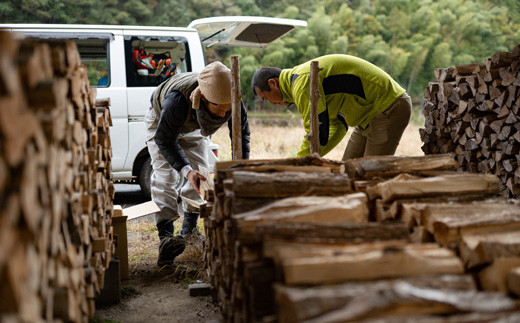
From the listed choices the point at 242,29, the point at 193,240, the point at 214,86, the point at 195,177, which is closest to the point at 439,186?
the point at 214,86

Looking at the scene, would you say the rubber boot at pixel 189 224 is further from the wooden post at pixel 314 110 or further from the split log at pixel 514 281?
the split log at pixel 514 281

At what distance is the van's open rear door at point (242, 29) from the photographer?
20.0ft

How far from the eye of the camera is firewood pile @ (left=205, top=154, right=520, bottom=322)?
149 cm

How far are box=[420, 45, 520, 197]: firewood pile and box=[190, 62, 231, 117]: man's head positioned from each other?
82.9 inches

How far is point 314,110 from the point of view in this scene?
136 inches

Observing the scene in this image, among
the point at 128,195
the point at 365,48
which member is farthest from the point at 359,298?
the point at 365,48

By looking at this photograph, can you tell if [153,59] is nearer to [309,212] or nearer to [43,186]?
[309,212]

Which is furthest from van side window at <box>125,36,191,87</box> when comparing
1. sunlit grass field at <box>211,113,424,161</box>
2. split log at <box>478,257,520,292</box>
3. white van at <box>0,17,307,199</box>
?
split log at <box>478,257,520,292</box>

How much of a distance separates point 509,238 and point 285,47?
16413 mm

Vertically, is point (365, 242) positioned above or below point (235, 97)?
below

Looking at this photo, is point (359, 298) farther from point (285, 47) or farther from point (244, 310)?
point (285, 47)

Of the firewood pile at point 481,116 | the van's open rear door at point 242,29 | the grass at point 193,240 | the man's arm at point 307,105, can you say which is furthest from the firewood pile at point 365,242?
the van's open rear door at point 242,29

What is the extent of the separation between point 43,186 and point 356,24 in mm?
20561

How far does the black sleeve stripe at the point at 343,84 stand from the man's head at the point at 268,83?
0.37 meters
